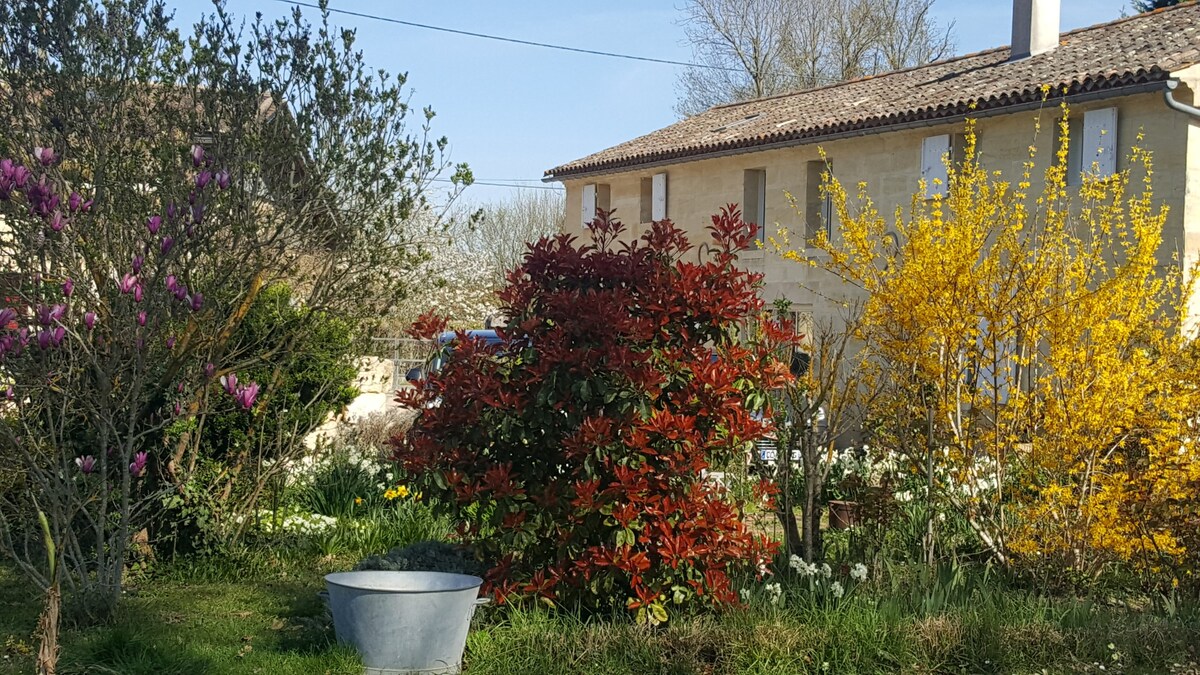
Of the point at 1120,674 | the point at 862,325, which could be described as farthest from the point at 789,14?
the point at 1120,674

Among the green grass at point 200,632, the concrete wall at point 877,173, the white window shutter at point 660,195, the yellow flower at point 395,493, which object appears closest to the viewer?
the green grass at point 200,632

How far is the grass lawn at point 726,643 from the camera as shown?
543 centimetres

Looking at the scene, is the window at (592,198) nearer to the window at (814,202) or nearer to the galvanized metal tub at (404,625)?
the window at (814,202)

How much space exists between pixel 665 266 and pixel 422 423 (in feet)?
4.99

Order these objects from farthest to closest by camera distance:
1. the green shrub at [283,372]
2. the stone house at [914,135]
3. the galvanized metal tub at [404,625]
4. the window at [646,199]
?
the window at [646,199] → the stone house at [914,135] → the green shrub at [283,372] → the galvanized metal tub at [404,625]

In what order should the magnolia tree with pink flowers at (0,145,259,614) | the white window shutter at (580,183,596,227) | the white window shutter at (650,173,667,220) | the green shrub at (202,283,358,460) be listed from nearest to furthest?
the magnolia tree with pink flowers at (0,145,259,614)
the green shrub at (202,283,358,460)
the white window shutter at (650,173,667,220)
the white window shutter at (580,183,596,227)

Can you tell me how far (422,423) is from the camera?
20.0ft

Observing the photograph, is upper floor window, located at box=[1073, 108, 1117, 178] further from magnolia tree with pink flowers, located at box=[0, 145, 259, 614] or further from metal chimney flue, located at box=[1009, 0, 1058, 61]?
magnolia tree with pink flowers, located at box=[0, 145, 259, 614]

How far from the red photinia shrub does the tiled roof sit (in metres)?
10.8

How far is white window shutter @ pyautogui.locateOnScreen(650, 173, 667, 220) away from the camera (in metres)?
24.3

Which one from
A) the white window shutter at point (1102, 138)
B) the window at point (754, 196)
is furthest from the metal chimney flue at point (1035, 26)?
the window at point (754, 196)

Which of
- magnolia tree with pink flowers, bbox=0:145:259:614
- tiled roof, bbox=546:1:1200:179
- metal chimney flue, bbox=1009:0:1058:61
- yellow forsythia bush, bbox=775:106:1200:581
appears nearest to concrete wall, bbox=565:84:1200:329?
tiled roof, bbox=546:1:1200:179

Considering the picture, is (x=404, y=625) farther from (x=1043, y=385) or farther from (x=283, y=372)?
(x=1043, y=385)

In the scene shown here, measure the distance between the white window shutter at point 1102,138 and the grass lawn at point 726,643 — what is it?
1052 centimetres
